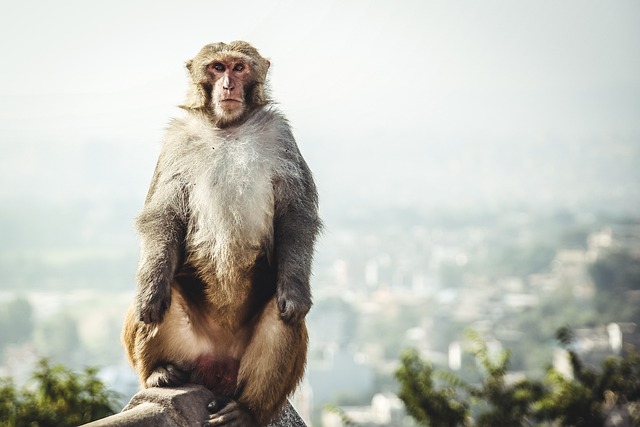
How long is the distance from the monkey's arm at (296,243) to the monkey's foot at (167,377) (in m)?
0.67

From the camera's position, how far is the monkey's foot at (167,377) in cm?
452

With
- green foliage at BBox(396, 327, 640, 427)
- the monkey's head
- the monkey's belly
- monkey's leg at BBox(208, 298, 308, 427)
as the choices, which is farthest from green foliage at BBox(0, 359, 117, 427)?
the monkey's head

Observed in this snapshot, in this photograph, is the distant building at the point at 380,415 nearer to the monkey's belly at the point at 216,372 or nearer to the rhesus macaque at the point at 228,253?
the monkey's belly at the point at 216,372

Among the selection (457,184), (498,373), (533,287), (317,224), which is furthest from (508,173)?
(317,224)

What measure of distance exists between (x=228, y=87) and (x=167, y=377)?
157 cm

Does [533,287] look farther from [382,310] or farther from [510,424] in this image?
[510,424]

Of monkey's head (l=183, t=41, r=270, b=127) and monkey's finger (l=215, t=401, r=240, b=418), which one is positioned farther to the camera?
monkey's head (l=183, t=41, r=270, b=127)

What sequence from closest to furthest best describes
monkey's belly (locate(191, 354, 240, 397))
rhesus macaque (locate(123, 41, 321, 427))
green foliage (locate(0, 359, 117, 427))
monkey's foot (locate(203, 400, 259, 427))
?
1. monkey's foot (locate(203, 400, 259, 427))
2. rhesus macaque (locate(123, 41, 321, 427))
3. monkey's belly (locate(191, 354, 240, 397))
4. green foliage (locate(0, 359, 117, 427))

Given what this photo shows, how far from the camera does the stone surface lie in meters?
4.08

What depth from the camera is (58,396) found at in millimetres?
9172

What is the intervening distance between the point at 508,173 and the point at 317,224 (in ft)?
266

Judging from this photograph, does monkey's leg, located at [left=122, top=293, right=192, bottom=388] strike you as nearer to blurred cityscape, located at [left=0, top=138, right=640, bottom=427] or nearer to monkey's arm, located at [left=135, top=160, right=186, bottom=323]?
monkey's arm, located at [left=135, top=160, right=186, bottom=323]

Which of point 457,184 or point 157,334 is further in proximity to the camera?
point 457,184

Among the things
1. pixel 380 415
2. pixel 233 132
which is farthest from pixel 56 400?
pixel 380 415
